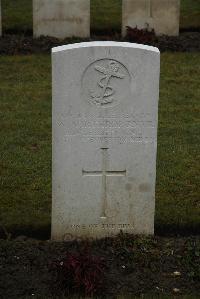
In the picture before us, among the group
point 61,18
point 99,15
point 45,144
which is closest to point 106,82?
point 45,144

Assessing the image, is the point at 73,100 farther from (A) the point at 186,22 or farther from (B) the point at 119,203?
(A) the point at 186,22

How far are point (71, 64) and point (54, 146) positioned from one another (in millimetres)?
641

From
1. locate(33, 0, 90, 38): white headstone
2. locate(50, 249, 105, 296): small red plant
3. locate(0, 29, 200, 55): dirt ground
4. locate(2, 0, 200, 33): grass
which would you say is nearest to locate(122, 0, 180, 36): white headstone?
locate(0, 29, 200, 55): dirt ground

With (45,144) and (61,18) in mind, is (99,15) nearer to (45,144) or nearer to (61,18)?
(61,18)

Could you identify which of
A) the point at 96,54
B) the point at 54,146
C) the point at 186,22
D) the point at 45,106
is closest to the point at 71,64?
the point at 96,54

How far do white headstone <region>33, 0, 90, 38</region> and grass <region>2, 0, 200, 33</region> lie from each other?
2.33 ft

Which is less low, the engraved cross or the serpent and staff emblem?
the serpent and staff emblem

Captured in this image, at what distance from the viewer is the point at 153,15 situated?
1298 centimetres

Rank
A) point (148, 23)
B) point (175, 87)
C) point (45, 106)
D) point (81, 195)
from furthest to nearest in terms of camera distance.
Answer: point (148, 23)
point (175, 87)
point (45, 106)
point (81, 195)

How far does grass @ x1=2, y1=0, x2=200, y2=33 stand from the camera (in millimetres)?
13742

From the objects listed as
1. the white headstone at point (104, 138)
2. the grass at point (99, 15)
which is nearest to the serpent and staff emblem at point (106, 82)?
the white headstone at point (104, 138)

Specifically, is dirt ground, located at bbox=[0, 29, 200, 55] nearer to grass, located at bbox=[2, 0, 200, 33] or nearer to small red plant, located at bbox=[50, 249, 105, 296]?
grass, located at bbox=[2, 0, 200, 33]

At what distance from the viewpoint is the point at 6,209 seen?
22.6 feet

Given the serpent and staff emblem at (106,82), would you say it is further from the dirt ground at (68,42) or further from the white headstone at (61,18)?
the white headstone at (61,18)
